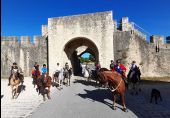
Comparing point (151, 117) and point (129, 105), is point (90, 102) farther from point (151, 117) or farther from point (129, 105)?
point (151, 117)

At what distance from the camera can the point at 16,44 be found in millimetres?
22906

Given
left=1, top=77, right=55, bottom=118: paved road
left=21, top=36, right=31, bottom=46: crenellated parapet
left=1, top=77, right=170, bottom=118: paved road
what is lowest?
left=1, top=77, right=55, bottom=118: paved road

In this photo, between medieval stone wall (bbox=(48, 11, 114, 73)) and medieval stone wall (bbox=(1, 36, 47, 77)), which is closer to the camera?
medieval stone wall (bbox=(48, 11, 114, 73))

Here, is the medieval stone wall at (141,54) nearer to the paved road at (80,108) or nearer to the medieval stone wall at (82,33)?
the medieval stone wall at (82,33)

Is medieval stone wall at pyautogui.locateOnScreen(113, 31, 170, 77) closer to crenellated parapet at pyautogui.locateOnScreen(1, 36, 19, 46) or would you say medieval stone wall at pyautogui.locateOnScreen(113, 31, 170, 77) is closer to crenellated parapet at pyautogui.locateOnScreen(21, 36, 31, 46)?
crenellated parapet at pyautogui.locateOnScreen(21, 36, 31, 46)

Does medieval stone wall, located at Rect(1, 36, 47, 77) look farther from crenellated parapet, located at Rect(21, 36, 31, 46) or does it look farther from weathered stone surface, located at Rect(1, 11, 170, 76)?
weathered stone surface, located at Rect(1, 11, 170, 76)

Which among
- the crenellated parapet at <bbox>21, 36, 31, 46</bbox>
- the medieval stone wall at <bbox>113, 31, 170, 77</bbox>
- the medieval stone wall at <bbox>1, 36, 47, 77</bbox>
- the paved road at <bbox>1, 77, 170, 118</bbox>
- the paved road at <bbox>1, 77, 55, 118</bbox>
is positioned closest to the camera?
the paved road at <bbox>1, 77, 170, 118</bbox>

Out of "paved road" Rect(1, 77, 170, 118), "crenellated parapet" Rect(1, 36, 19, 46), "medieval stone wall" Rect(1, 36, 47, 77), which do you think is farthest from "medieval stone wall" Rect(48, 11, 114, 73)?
"paved road" Rect(1, 77, 170, 118)

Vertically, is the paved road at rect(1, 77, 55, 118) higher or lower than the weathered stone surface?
lower

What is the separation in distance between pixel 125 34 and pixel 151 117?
43.9 feet

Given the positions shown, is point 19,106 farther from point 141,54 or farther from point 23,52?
point 23,52

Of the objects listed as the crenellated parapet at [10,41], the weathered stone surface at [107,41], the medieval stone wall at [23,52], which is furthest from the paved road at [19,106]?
the crenellated parapet at [10,41]

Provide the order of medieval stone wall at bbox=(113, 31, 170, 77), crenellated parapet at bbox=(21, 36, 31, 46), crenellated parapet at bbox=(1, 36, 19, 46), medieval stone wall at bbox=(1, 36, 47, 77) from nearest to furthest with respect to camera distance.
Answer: medieval stone wall at bbox=(113, 31, 170, 77) < medieval stone wall at bbox=(1, 36, 47, 77) < crenellated parapet at bbox=(21, 36, 31, 46) < crenellated parapet at bbox=(1, 36, 19, 46)

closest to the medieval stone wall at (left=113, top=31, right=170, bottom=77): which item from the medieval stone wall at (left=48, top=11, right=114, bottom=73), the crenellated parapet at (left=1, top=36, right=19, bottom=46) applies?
the medieval stone wall at (left=48, top=11, right=114, bottom=73)
